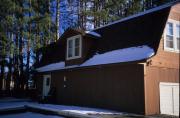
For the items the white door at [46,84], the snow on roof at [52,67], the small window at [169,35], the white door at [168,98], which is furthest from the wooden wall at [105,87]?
the small window at [169,35]

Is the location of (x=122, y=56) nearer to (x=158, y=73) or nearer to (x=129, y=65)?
(x=129, y=65)

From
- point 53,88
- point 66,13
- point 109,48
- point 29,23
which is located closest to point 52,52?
point 53,88

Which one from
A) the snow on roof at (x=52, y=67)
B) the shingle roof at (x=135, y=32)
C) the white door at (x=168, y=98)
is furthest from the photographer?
the snow on roof at (x=52, y=67)

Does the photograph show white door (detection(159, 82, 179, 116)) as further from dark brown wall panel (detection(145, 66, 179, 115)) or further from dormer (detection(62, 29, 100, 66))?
dormer (detection(62, 29, 100, 66))

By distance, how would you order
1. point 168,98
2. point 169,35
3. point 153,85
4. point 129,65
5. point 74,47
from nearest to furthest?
point 153,85
point 129,65
point 168,98
point 169,35
point 74,47

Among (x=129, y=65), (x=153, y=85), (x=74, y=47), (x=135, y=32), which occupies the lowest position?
(x=153, y=85)

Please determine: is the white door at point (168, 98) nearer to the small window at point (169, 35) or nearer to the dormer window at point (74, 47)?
the small window at point (169, 35)

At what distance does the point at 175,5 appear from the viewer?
1493 centimetres

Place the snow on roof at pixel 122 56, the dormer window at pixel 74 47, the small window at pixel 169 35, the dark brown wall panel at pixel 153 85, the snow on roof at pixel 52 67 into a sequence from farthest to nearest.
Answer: the snow on roof at pixel 52 67
the dormer window at pixel 74 47
the small window at pixel 169 35
the snow on roof at pixel 122 56
the dark brown wall panel at pixel 153 85

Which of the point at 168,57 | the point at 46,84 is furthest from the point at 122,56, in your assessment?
the point at 46,84

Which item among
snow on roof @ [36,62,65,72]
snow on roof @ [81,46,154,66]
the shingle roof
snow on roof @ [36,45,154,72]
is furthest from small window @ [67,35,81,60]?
snow on roof @ [81,46,154,66]

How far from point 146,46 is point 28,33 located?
1597cm

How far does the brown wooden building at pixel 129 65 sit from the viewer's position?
1365 centimetres

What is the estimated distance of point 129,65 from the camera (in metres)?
14.0
